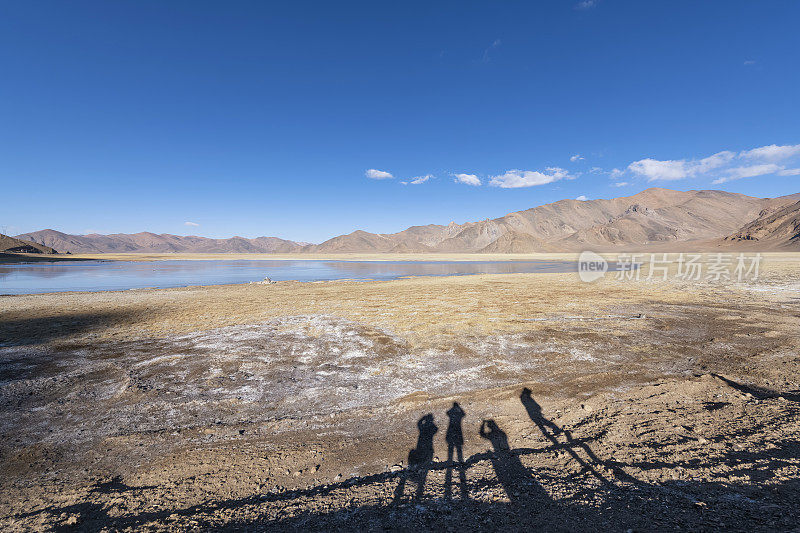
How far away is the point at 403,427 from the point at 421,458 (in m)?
0.75

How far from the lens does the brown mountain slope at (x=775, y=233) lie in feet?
290

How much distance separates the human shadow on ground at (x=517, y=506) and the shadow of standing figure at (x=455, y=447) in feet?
0.20

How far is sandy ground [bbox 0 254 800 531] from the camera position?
117 inches

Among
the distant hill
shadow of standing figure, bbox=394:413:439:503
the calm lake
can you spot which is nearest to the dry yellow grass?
shadow of standing figure, bbox=394:413:439:503

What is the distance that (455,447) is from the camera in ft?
13.8

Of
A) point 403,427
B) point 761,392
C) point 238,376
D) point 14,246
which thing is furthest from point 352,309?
point 14,246

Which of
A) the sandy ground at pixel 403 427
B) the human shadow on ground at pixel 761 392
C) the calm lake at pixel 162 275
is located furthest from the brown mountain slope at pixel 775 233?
the human shadow on ground at pixel 761 392

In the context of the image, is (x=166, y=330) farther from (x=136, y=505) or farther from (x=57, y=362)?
(x=136, y=505)

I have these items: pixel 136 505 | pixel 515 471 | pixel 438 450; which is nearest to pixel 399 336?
pixel 438 450

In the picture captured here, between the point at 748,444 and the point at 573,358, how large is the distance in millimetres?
3739

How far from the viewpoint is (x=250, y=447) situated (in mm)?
4203

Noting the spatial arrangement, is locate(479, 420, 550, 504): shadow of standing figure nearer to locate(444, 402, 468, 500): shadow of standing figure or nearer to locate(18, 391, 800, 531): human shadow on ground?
locate(18, 391, 800, 531): human shadow on ground

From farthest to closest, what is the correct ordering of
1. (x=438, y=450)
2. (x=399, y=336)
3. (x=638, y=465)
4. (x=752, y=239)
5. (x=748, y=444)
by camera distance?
(x=752, y=239)
(x=399, y=336)
(x=438, y=450)
(x=748, y=444)
(x=638, y=465)

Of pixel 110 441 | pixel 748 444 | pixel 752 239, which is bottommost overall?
pixel 110 441
